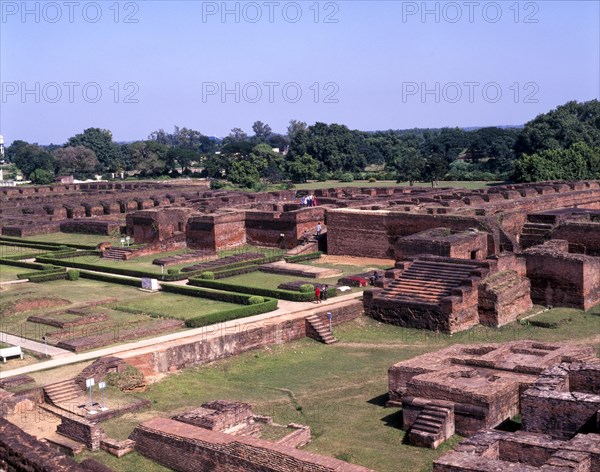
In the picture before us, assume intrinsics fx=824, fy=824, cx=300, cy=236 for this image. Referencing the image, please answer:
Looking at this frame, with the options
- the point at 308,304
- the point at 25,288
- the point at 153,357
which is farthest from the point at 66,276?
the point at 153,357

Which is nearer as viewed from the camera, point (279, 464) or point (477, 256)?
point (279, 464)

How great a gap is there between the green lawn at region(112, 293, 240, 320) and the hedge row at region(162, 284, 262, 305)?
0.18 meters

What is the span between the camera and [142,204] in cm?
5184

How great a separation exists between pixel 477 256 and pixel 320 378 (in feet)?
37.1

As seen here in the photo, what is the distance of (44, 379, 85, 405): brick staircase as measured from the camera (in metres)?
16.9

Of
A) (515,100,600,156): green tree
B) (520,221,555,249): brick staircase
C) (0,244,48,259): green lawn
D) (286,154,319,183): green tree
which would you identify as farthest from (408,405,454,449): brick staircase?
(286,154,319,183): green tree

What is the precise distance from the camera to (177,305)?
25.2m

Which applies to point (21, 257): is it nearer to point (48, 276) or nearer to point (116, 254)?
point (116, 254)

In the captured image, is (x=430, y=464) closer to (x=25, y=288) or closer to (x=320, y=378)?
(x=320, y=378)

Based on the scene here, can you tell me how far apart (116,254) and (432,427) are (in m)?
23.2

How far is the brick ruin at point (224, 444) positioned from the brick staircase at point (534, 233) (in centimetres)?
1790

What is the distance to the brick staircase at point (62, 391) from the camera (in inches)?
664

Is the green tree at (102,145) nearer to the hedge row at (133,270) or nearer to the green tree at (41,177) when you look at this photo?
the green tree at (41,177)

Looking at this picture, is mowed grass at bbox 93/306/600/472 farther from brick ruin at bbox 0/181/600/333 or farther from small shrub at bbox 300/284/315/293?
small shrub at bbox 300/284/315/293
